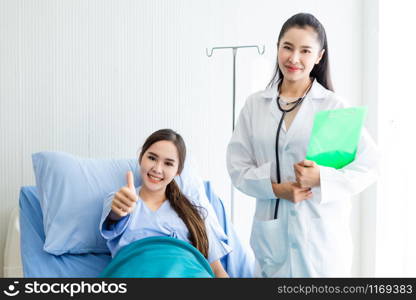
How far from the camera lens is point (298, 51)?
1.63m

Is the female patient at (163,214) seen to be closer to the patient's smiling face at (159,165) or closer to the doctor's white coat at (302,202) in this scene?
the patient's smiling face at (159,165)

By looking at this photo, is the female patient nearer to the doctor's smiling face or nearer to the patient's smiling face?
the patient's smiling face

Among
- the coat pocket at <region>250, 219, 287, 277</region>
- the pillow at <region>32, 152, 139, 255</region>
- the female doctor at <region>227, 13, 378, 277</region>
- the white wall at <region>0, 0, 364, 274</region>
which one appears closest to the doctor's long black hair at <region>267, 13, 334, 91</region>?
the female doctor at <region>227, 13, 378, 277</region>

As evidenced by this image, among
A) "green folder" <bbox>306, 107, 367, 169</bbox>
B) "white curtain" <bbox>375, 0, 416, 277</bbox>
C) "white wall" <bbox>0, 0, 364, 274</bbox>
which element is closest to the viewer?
"green folder" <bbox>306, 107, 367, 169</bbox>

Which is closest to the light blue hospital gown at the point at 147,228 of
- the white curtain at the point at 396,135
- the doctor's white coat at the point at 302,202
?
the doctor's white coat at the point at 302,202

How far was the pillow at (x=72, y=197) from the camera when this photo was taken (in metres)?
2.12

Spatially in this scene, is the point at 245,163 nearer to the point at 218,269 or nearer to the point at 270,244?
the point at 270,244

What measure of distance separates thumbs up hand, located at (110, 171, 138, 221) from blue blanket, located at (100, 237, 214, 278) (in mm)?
125

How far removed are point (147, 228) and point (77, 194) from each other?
0.36 metres

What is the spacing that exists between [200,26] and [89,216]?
1.22 meters

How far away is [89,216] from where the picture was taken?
2.17m

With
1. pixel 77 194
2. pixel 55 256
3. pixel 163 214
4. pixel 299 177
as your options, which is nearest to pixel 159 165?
pixel 163 214

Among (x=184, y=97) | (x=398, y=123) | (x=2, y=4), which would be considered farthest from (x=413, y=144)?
(x=2, y=4)

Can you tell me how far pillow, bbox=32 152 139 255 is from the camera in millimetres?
2119
